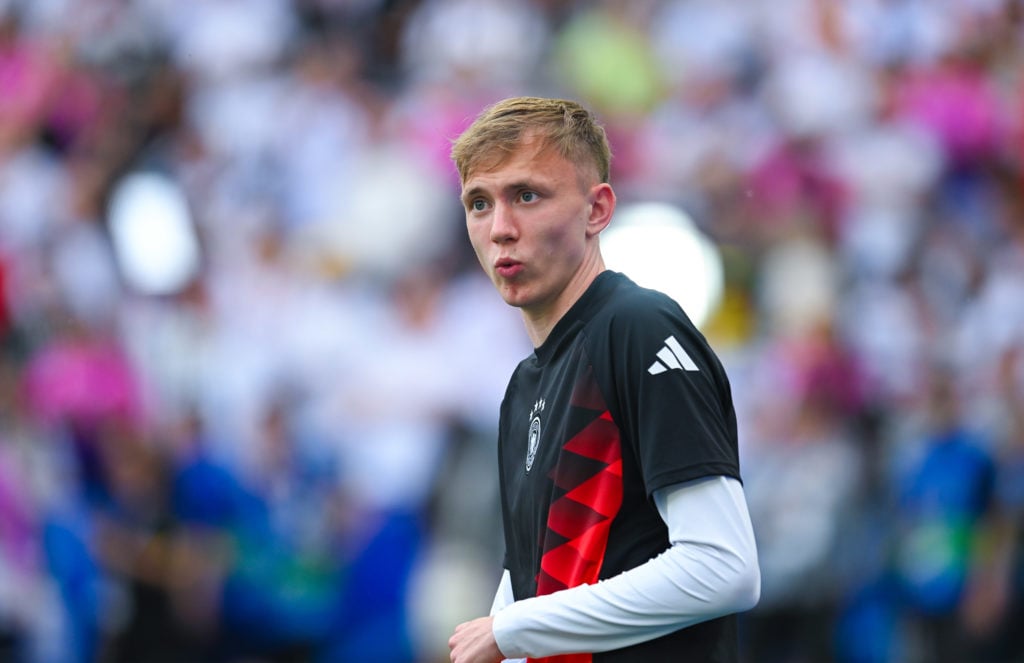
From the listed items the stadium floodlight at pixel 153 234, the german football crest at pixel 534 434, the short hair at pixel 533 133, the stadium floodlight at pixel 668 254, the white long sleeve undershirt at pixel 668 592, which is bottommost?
the white long sleeve undershirt at pixel 668 592

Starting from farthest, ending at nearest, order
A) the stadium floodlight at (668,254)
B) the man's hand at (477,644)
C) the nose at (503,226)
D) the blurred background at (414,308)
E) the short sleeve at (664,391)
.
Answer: the stadium floodlight at (668,254)
the blurred background at (414,308)
the nose at (503,226)
the man's hand at (477,644)
the short sleeve at (664,391)

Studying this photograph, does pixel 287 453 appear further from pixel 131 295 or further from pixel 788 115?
pixel 788 115

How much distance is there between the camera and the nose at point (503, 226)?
3242 mm

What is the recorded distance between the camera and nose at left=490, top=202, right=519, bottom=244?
128 inches

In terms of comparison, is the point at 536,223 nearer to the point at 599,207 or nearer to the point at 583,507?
the point at 599,207

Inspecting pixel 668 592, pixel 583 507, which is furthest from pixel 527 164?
pixel 668 592

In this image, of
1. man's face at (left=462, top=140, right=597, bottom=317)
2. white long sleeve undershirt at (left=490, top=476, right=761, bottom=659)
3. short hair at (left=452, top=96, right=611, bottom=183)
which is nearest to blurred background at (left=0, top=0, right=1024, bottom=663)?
short hair at (left=452, top=96, right=611, bottom=183)

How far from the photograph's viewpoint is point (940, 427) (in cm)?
847

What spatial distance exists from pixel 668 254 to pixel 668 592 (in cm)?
691

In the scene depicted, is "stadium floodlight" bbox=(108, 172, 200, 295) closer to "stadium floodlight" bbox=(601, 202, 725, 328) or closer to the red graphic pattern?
"stadium floodlight" bbox=(601, 202, 725, 328)

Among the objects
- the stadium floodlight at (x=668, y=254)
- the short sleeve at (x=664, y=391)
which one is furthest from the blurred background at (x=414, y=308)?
the short sleeve at (x=664, y=391)

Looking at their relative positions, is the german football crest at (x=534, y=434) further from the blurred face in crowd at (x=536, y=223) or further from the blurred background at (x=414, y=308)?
the blurred background at (x=414, y=308)

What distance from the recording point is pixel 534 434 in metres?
3.32

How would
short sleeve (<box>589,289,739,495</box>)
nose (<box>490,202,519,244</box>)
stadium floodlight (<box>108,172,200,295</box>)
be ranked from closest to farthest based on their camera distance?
1. short sleeve (<box>589,289,739,495</box>)
2. nose (<box>490,202,519,244</box>)
3. stadium floodlight (<box>108,172,200,295</box>)
